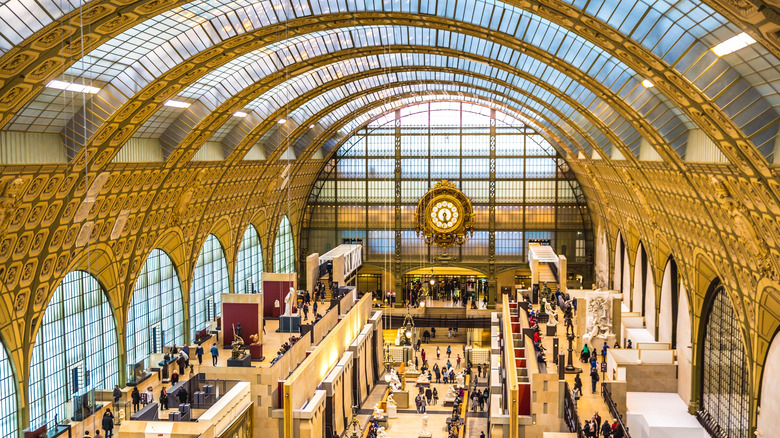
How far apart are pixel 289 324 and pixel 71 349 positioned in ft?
39.8

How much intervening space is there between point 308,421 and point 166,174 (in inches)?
599

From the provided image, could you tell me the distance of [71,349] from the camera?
1449 inches

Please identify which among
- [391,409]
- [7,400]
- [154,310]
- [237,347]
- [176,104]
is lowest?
[391,409]

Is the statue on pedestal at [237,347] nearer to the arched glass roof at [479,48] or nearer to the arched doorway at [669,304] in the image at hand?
the arched glass roof at [479,48]

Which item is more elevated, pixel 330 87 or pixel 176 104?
pixel 330 87

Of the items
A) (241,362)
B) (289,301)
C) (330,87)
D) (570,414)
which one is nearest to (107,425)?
(241,362)

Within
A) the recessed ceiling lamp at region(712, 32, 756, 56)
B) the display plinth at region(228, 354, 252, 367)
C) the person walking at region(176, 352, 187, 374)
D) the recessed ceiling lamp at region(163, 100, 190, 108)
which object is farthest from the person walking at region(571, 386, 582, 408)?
the recessed ceiling lamp at region(163, 100, 190, 108)

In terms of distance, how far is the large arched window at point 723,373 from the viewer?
30750mm

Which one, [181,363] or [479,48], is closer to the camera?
[181,363]

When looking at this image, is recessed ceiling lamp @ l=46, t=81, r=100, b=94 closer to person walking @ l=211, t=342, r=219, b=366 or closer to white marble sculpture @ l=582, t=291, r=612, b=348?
person walking @ l=211, t=342, r=219, b=366

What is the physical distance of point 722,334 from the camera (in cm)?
3347

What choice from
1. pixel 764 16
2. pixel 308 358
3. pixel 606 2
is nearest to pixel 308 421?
pixel 308 358

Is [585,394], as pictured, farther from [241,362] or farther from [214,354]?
[214,354]

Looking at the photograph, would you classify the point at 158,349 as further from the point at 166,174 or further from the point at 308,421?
the point at 308,421
